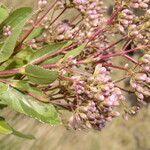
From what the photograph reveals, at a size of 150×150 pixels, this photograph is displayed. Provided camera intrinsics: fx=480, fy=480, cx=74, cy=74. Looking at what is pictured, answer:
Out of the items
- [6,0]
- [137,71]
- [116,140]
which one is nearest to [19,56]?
[137,71]

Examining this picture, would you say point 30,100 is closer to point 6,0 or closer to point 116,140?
point 6,0

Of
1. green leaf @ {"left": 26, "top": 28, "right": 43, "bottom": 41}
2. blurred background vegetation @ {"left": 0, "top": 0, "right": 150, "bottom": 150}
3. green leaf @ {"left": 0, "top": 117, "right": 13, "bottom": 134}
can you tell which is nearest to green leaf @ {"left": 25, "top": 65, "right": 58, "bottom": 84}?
green leaf @ {"left": 0, "top": 117, "right": 13, "bottom": 134}

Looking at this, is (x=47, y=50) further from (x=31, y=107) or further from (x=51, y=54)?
(x=31, y=107)

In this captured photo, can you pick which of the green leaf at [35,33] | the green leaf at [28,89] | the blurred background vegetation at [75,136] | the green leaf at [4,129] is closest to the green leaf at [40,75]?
the green leaf at [28,89]

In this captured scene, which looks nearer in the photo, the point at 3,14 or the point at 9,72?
the point at 9,72

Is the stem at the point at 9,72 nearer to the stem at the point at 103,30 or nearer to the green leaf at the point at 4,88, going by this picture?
the green leaf at the point at 4,88

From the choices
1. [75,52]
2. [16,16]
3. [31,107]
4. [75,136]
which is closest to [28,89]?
[31,107]

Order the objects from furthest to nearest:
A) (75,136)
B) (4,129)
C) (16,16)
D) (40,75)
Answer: (75,136)
(16,16)
(4,129)
(40,75)
